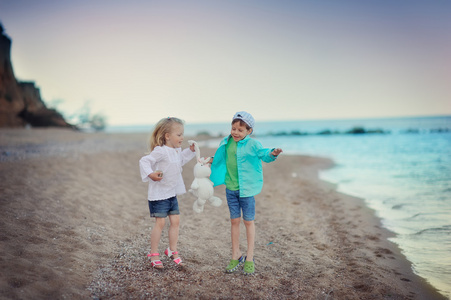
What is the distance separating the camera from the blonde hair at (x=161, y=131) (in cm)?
372

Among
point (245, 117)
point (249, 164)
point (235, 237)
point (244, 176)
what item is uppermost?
point (245, 117)

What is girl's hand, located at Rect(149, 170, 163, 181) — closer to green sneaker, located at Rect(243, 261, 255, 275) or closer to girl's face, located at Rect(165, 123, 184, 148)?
girl's face, located at Rect(165, 123, 184, 148)

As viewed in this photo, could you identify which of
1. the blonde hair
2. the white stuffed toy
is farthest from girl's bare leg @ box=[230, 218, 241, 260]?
the blonde hair

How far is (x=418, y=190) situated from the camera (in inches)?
326

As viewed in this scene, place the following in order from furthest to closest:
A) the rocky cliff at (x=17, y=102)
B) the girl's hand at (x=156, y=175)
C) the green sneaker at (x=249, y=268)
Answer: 1. the rocky cliff at (x=17, y=102)
2. the green sneaker at (x=249, y=268)
3. the girl's hand at (x=156, y=175)

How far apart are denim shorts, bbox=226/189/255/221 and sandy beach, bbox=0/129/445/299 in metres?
0.67

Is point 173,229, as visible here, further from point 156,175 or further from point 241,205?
point 241,205

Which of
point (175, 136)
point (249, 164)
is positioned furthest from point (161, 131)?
point (249, 164)

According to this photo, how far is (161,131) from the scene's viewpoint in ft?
12.2

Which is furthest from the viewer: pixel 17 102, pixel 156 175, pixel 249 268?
pixel 17 102

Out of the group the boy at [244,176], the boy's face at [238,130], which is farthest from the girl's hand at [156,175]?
the boy's face at [238,130]

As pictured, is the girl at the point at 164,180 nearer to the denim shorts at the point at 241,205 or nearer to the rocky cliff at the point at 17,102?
the denim shorts at the point at 241,205

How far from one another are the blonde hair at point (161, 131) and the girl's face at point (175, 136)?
0.14 ft

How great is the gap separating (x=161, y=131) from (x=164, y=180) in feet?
1.93
